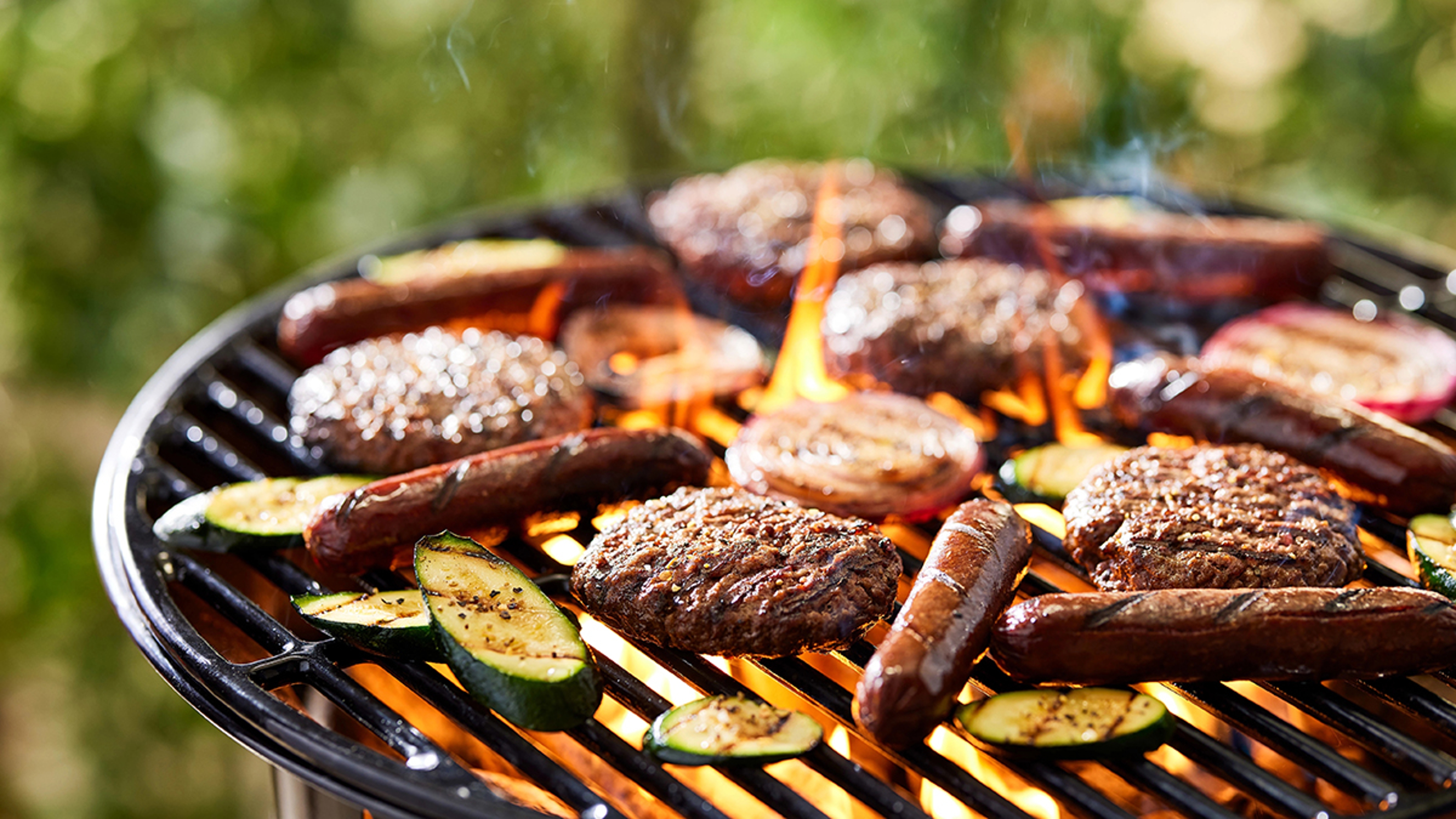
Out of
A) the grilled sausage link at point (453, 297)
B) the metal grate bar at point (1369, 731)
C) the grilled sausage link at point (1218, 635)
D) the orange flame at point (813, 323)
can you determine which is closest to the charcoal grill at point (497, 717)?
the metal grate bar at point (1369, 731)

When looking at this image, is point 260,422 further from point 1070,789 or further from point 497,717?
point 1070,789

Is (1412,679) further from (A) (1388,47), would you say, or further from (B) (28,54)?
(B) (28,54)

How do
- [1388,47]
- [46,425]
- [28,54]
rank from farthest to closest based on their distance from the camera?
[1388,47] < [46,425] < [28,54]

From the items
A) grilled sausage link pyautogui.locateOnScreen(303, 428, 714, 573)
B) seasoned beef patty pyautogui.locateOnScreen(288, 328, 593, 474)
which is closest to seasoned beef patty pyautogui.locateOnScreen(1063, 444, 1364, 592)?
grilled sausage link pyautogui.locateOnScreen(303, 428, 714, 573)

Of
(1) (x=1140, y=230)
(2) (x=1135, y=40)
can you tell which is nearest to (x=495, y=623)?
(1) (x=1140, y=230)

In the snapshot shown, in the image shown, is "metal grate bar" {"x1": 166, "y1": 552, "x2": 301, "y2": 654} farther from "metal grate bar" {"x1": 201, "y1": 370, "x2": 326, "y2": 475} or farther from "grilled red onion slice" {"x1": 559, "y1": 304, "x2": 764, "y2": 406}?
"grilled red onion slice" {"x1": 559, "y1": 304, "x2": 764, "y2": 406}

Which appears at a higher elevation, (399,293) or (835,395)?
(399,293)

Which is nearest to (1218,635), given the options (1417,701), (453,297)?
(1417,701)
